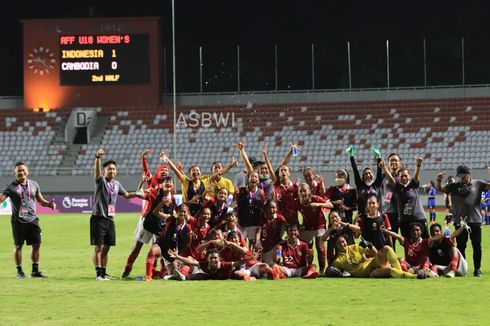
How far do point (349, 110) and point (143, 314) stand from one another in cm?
4574

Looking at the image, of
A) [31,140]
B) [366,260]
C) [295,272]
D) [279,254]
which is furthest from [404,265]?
[31,140]

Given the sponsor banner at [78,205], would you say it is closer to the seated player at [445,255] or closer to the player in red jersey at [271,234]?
the player in red jersey at [271,234]

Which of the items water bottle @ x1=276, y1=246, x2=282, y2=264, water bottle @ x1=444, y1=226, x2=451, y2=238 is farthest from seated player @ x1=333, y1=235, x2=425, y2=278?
water bottle @ x1=276, y1=246, x2=282, y2=264

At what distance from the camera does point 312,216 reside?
17766 mm

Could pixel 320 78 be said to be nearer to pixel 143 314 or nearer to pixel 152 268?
pixel 152 268

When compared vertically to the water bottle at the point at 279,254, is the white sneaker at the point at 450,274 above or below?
below

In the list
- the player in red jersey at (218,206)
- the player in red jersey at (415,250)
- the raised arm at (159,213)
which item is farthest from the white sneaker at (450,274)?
the raised arm at (159,213)

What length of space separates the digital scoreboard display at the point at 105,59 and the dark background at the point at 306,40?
16.4 feet

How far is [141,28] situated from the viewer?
55.8 m

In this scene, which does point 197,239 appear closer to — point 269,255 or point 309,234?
point 269,255

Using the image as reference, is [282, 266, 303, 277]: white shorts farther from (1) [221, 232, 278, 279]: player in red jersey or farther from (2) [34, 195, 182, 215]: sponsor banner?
(2) [34, 195, 182, 215]: sponsor banner

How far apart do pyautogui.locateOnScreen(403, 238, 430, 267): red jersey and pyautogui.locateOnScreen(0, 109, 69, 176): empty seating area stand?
39685 millimetres

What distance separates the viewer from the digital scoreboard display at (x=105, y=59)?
181ft

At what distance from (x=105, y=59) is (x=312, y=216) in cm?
3887
